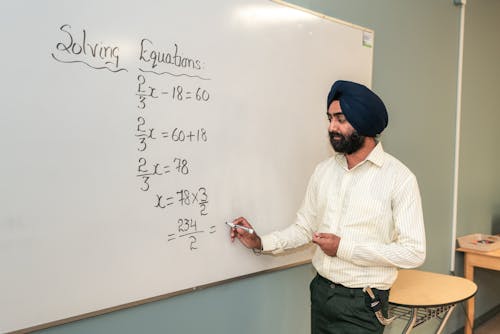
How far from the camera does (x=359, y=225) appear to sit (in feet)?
5.32

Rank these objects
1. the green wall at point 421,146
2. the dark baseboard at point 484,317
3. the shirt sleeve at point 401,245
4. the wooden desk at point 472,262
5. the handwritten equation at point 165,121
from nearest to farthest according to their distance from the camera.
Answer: the handwritten equation at point 165,121, the shirt sleeve at point 401,245, the green wall at point 421,146, the wooden desk at point 472,262, the dark baseboard at point 484,317

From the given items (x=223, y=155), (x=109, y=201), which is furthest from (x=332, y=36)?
(x=109, y=201)

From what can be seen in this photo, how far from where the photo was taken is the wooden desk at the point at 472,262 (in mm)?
2875

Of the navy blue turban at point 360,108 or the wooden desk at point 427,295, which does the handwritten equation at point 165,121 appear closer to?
the navy blue turban at point 360,108

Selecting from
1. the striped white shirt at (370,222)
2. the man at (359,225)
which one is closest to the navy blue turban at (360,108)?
the man at (359,225)

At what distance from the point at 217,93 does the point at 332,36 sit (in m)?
0.76

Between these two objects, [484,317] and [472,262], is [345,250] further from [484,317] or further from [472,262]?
[484,317]

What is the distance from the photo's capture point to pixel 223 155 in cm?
167

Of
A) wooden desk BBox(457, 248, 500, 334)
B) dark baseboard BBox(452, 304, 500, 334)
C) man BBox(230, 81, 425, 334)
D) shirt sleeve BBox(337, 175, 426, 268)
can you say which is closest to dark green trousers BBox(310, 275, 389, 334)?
man BBox(230, 81, 425, 334)

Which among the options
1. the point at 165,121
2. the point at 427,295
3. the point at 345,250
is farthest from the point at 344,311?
Result: the point at 165,121

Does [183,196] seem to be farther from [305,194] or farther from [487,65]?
[487,65]

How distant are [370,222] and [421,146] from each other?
1322mm

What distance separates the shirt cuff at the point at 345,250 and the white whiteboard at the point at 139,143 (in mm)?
396

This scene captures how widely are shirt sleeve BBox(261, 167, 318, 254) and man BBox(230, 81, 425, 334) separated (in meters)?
0.04
